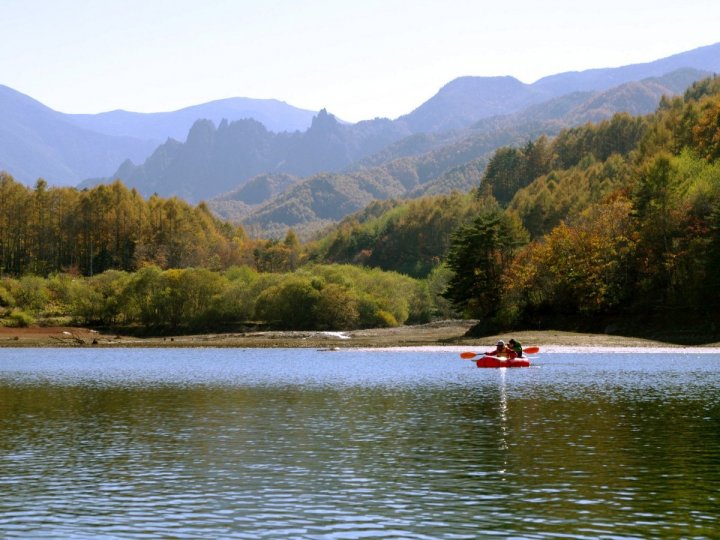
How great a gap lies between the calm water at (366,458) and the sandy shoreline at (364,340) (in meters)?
→ 30.8

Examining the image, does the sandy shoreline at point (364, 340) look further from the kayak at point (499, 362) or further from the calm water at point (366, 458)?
the calm water at point (366, 458)

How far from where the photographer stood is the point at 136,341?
12619 centimetres

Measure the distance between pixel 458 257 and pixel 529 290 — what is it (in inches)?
417

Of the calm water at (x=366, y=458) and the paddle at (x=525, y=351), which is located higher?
the paddle at (x=525, y=351)

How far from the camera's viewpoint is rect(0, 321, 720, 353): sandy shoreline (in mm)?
93556

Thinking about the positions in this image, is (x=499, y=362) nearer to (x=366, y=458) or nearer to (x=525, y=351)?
(x=525, y=351)

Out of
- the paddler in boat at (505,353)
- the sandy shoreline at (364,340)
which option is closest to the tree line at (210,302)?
the sandy shoreline at (364,340)

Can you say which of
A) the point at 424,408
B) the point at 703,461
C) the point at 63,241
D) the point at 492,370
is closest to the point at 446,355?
the point at 492,370

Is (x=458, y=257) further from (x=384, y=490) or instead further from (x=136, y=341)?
(x=384, y=490)

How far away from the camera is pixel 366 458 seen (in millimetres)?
31453

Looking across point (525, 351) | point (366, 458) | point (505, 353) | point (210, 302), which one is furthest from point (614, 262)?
point (366, 458)

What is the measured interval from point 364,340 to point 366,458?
273ft

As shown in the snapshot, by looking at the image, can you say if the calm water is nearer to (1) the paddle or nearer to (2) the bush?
(1) the paddle

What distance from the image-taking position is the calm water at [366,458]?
22.2m
